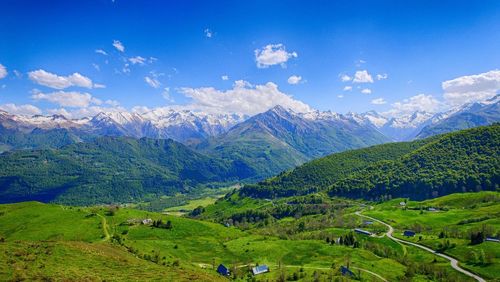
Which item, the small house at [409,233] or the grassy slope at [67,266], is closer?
the grassy slope at [67,266]

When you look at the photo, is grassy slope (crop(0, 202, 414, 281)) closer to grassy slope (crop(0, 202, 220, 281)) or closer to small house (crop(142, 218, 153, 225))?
grassy slope (crop(0, 202, 220, 281))

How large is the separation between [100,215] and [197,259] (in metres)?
72.6

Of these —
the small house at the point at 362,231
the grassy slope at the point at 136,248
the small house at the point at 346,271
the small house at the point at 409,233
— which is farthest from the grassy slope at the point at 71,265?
the small house at the point at 409,233

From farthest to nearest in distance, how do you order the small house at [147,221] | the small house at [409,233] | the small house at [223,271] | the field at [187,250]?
the small house at [147,221], the small house at [409,233], the small house at [223,271], the field at [187,250]

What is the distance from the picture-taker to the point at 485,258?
459ft

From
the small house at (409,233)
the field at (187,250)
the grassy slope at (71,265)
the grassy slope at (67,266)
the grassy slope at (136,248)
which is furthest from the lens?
the small house at (409,233)

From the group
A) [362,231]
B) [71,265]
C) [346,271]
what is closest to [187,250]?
[346,271]

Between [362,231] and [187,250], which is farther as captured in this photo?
[362,231]

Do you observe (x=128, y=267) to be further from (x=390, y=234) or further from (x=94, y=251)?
(x=390, y=234)

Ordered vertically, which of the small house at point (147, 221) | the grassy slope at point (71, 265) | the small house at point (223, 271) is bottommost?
the small house at point (223, 271)

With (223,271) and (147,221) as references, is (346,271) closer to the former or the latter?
(223,271)

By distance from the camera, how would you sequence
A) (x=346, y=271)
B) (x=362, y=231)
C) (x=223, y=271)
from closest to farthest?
(x=346, y=271)
(x=223, y=271)
(x=362, y=231)

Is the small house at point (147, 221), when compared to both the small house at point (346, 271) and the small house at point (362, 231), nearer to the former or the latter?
the small house at point (346, 271)

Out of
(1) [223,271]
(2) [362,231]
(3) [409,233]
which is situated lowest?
(3) [409,233]
